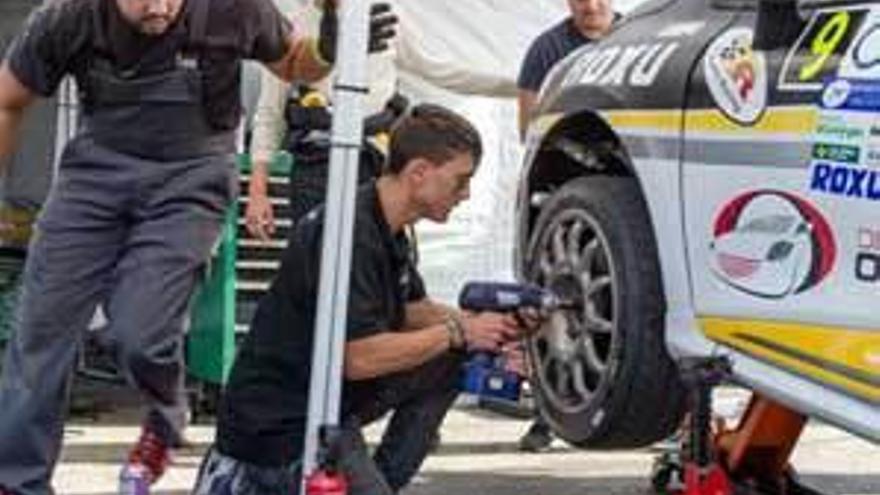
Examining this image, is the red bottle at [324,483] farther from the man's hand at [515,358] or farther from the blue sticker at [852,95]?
the blue sticker at [852,95]

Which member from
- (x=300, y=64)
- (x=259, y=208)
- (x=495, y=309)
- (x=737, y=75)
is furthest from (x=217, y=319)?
(x=495, y=309)

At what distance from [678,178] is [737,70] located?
348 millimetres

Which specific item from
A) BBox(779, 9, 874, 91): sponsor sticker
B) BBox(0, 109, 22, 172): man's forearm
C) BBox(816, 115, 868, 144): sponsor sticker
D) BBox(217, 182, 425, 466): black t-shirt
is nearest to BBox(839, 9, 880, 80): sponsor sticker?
BBox(779, 9, 874, 91): sponsor sticker

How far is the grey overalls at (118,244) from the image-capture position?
475 cm

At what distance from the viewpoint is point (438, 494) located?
6453 millimetres

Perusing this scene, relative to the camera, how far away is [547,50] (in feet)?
24.5

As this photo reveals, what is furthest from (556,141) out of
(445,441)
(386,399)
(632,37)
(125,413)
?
(125,413)

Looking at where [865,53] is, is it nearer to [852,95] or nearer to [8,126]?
[852,95]

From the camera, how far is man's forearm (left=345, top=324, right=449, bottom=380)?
13.4 feet

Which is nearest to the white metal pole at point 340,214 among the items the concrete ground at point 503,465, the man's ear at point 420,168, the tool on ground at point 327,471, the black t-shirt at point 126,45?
the tool on ground at point 327,471

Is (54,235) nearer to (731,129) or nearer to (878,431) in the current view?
(731,129)

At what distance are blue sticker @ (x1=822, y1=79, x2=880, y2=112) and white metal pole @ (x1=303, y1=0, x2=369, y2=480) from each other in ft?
3.75

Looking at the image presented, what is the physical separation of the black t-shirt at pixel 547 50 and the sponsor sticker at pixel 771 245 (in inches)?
107

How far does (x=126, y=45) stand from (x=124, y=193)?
1.26 ft
